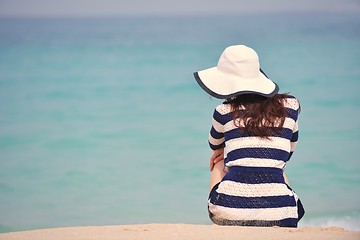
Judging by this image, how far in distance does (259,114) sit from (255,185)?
0.25m

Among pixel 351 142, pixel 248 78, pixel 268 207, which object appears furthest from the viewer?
pixel 351 142

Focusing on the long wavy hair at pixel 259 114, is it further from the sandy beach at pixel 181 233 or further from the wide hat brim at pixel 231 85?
→ the sandy beach at pixel 181 233

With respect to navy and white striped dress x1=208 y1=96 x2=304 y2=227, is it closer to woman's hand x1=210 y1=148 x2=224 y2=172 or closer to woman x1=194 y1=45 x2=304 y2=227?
woman x1=194 y1=45 x2=304 y2=227

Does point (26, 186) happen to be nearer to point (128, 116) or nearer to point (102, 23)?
point (128, 116)

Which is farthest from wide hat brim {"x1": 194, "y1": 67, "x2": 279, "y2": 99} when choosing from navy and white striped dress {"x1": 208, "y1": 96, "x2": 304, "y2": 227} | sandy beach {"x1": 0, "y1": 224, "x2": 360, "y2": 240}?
sandy beach {"x1": 0, "y1": 224, "x2": 360, "y2": 240}

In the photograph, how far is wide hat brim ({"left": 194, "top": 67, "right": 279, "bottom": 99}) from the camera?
304 cm

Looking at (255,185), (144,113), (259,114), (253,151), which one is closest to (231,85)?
(259,114)

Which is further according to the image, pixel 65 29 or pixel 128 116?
pixel 65 29

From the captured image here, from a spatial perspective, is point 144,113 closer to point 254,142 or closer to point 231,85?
point 231,85

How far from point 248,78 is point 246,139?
0.27 m

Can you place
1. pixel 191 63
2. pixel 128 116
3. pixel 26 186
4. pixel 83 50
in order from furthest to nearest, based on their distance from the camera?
pixel 83 50, pixel 191 63, pixel 128 116, pixel 26 186

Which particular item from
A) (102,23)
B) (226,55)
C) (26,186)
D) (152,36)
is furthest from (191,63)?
(226,55)

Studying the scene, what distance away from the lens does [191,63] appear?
23.2 feet

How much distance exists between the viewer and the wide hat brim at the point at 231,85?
9.97ft
